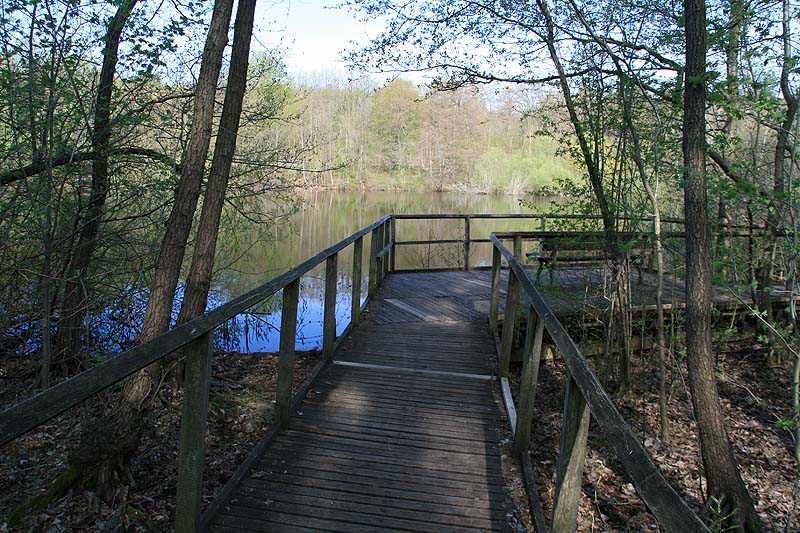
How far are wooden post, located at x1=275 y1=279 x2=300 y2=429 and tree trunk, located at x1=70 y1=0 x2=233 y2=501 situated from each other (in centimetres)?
82

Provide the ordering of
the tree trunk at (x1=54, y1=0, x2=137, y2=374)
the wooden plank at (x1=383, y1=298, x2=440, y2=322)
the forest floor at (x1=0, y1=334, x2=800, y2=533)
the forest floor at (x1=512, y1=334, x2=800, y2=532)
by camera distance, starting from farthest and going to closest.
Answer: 1. the wooden plank at (x1=383, y1=298, x2=440, y2=322)
2. the tree trunk at (x1=54, y1=0, x2=137, y2=374)
3. the forest floor at (x1=512, y1=334, x2=800, y2=532)
4. the forest floor at (x1=0, y1=334, x2=800, y2=533)

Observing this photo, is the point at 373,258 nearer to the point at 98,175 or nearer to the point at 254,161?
the point at 254,161

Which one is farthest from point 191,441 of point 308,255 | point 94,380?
point 308,255

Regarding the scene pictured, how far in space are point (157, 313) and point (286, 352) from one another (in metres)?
1.16

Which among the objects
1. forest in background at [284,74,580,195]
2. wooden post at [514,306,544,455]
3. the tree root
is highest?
forest in background at [284,74,580,195]

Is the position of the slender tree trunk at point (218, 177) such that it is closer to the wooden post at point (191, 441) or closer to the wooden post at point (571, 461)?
the wooden post at point (191, 441)

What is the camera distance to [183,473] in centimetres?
234

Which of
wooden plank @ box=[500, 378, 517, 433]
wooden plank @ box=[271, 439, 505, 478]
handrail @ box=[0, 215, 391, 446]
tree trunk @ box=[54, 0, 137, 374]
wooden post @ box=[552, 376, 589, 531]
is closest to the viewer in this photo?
handrail @ box=[0, 215, 391, 446]

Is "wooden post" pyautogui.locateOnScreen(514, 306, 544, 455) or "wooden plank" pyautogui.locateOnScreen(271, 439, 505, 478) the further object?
"wooden post" pyautogui.locateOnScreen(514, 306, 544, 455)

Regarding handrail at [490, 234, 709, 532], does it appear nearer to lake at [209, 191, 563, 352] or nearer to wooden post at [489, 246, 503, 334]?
wooden post at [489, 246, 503, 334]

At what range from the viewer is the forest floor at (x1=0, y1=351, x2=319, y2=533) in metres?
3.00

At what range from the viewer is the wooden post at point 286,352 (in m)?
3.37

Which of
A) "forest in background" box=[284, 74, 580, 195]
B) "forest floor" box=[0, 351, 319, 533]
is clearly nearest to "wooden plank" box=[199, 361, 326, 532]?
"forest floor" box=[0, 351, 319, 533]

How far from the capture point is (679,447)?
5.43 m
